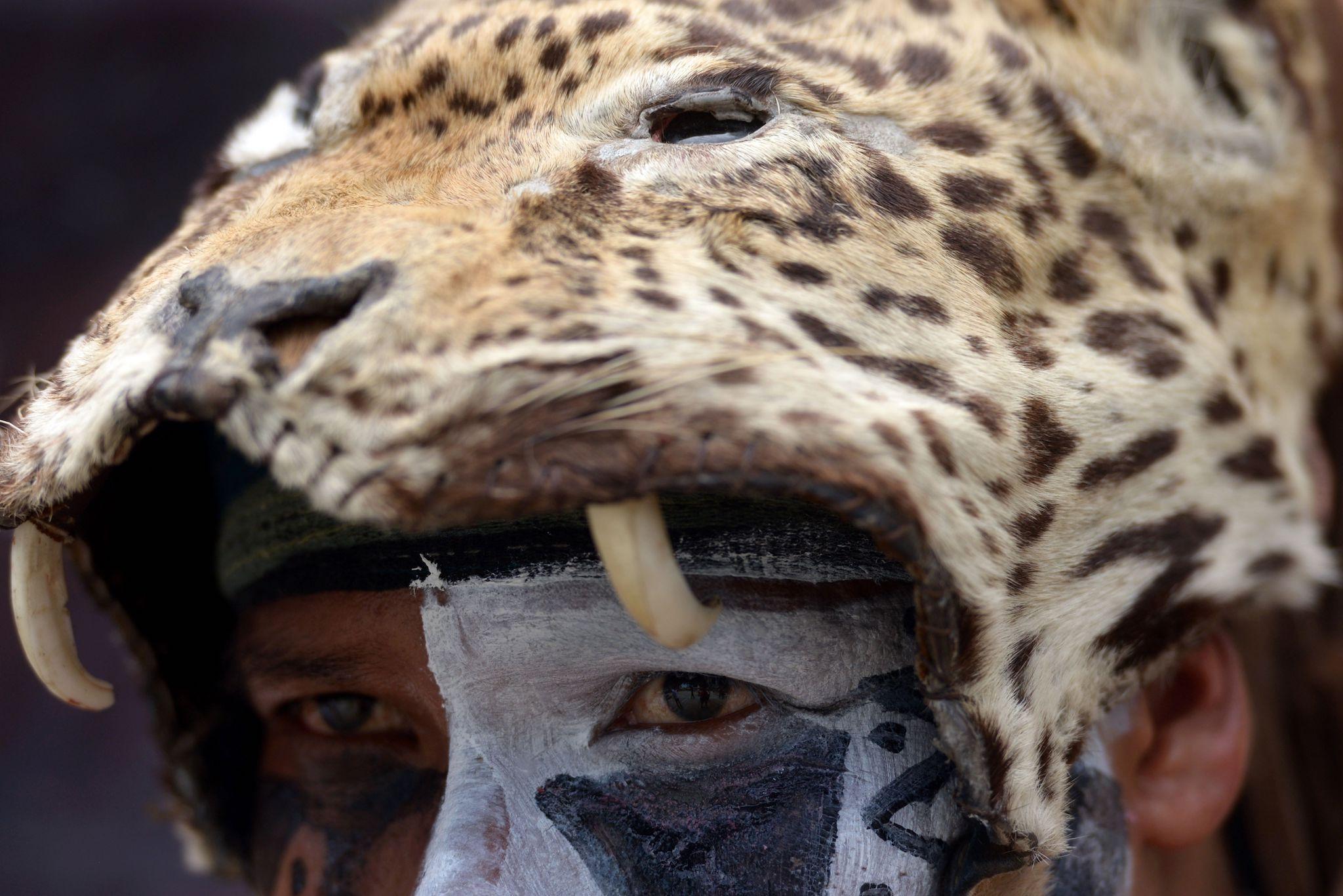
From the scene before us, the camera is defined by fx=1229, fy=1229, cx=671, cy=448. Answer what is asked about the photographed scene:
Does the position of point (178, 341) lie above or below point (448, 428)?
above

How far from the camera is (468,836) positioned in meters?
1.11

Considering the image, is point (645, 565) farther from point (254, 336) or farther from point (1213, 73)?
point (1213, 73)

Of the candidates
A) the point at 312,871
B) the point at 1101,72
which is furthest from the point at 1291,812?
the point at 312,871

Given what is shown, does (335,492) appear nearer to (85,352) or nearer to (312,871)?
(85,352)

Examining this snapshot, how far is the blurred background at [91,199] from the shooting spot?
3039 millimetres

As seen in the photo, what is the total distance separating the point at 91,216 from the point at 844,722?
2.76 meters

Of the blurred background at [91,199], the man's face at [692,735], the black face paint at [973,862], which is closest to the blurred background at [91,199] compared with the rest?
the blurred background at [91,199]

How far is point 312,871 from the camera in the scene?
135 cm

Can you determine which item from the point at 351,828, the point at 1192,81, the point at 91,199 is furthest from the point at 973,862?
the point at 91,199

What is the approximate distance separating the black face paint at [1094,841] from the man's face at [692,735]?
175mm

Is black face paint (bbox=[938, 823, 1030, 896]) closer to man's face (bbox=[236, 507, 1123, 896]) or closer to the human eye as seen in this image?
man's face (bbox=[236, 507, 1123, 896])

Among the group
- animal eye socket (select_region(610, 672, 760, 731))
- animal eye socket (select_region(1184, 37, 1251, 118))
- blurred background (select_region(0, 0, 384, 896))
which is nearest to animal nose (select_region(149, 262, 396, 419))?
animal eye socket (select_region(610, 672, 760, 731))

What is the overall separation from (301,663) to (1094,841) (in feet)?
2.74

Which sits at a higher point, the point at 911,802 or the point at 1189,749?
the point at 1189,749
